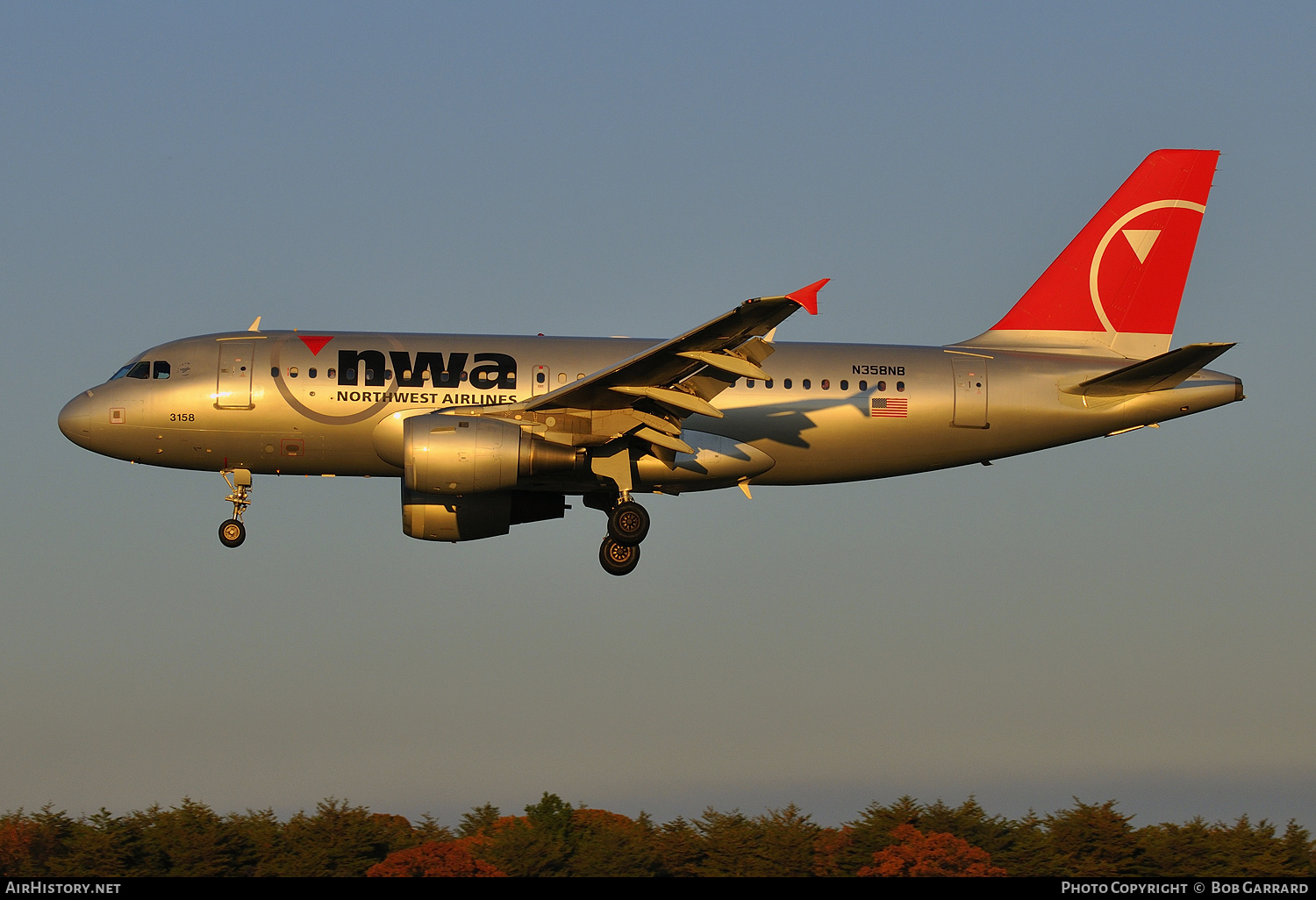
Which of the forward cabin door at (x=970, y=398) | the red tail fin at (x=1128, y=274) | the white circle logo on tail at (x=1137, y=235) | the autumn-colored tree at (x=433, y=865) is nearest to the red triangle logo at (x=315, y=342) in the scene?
the autumn-colored tree at (x=433, y=865)

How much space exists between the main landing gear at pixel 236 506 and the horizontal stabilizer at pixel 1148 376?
16.5 m

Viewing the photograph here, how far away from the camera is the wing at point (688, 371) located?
24.6m

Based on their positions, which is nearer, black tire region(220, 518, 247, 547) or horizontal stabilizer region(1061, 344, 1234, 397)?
horizontal stabilizer region(1061, 344, 1234, 397)

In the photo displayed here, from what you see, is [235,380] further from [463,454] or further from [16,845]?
[16,845]

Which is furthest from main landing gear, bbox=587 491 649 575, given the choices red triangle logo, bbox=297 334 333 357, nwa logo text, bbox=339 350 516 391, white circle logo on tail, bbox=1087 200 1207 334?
white circle logo on tail, bbox=1087 200 1207 334

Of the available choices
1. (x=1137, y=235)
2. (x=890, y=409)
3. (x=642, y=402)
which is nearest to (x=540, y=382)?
(x=642, y=402)

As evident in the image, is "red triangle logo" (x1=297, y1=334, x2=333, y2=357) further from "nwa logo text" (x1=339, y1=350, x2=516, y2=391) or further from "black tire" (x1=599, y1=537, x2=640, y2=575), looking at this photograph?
"black tire" (x1=599, y1=537, x2=640, y2=575)

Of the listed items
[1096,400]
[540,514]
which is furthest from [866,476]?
[540,514]

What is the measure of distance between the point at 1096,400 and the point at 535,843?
1500cm

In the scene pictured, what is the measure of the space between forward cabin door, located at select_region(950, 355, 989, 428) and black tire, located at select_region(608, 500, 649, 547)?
259 inches

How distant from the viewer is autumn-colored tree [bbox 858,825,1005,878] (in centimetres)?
3191

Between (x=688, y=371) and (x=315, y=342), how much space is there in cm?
762

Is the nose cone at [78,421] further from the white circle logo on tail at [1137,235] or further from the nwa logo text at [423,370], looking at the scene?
the white circle logo on tail at [1137,235]
